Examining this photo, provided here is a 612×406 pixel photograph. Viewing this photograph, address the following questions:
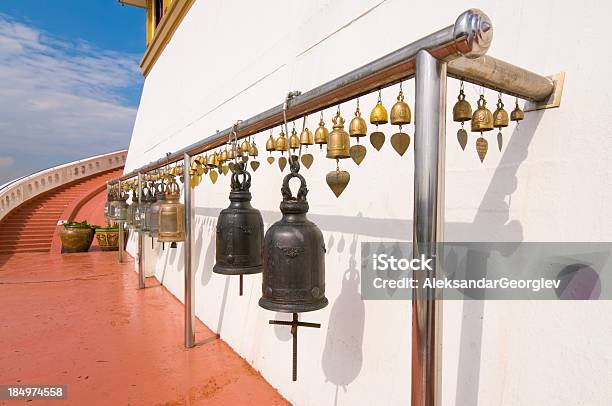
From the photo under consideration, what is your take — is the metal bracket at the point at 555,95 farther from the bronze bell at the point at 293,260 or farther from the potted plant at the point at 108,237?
the potted plant at the point at 108,237

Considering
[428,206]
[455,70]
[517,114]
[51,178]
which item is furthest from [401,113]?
[51,178]

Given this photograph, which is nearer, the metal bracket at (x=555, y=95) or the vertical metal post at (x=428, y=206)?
the vertical metal post at (x=428, y=206)

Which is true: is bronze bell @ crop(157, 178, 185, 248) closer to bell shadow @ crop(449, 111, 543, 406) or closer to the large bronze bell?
the large bronze bell

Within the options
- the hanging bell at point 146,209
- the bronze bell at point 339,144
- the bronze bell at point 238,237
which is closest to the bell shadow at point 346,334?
the bronze bell at point 238,237

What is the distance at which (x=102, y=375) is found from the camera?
3.38 metres

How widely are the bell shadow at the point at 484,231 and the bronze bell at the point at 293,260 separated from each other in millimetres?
689

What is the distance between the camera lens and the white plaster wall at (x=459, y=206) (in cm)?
138

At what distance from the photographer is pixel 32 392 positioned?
3.08 metres

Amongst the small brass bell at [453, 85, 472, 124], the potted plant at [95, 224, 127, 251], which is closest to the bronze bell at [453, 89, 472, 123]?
the small brass bell at [453, 85, 472, 124]

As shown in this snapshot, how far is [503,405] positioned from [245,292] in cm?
277

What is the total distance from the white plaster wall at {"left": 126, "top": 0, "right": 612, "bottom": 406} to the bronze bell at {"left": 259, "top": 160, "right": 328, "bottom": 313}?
64 cm

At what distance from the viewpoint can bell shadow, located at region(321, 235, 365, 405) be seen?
7.88 feet

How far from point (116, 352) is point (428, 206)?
3.91 meters

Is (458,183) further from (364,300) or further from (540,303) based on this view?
(364,300)
